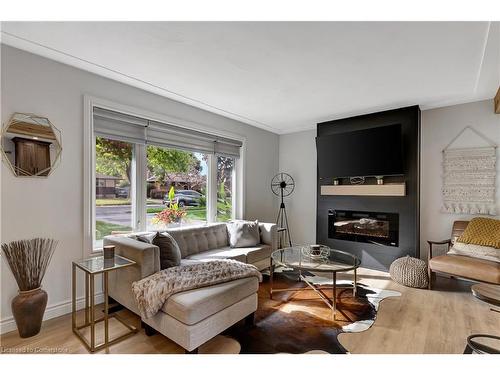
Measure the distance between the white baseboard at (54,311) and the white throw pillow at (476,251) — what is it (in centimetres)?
411

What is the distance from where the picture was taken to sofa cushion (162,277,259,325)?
170 centimetres

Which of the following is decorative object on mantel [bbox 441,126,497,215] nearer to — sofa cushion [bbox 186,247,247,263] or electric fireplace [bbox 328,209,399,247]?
electric fireplace [bbox 328,209,399,247]

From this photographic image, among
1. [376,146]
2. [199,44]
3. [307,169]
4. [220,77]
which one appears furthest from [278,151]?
[199,44]

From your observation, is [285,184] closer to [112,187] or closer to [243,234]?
[243,234]

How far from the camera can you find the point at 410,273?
10.1ft

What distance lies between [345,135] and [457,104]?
1479mm

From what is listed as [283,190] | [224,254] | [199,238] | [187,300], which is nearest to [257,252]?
[224,254]

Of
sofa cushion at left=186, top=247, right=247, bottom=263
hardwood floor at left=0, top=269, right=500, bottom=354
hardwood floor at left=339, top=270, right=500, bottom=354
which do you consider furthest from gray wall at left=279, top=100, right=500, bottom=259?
sofa cushion at left=186, top=247, right=247, bottom=263

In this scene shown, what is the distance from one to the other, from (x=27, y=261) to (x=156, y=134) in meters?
1.79

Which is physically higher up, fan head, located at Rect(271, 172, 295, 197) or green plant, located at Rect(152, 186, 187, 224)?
fan head, located at Rect(271, 172, 295, 197)

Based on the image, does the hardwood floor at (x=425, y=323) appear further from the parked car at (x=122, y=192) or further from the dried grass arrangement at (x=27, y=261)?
the parked car at (x=122, y=192)

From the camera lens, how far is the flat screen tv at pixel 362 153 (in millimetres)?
3545

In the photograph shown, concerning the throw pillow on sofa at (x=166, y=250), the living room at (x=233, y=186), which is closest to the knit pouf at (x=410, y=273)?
the living room at (x=233, y=186)

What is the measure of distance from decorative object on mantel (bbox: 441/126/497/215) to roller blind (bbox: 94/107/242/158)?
125 inches
